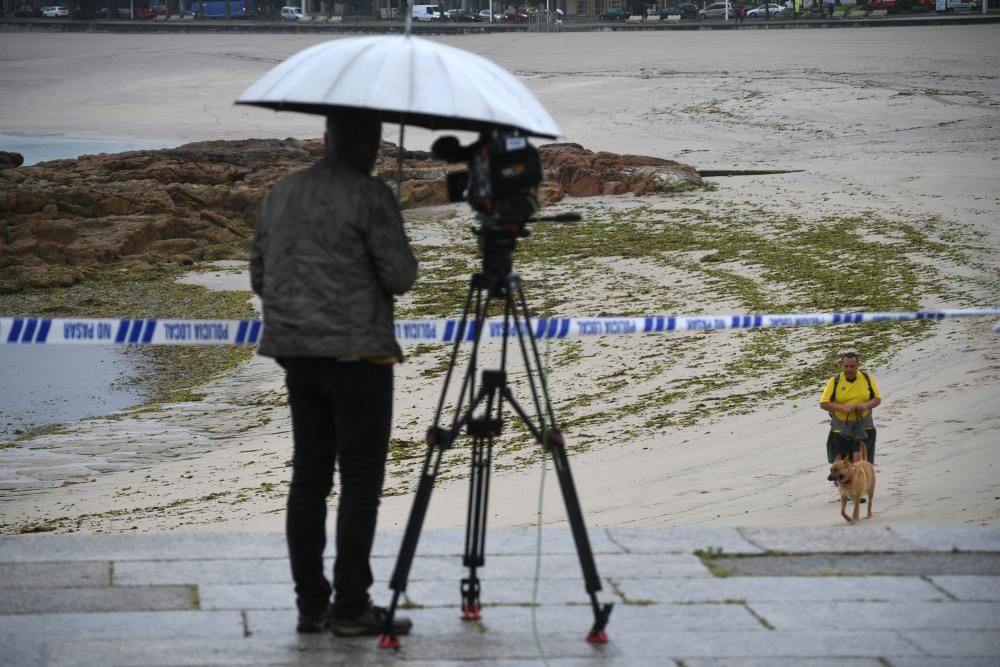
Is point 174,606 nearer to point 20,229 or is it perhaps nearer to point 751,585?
point 751,585

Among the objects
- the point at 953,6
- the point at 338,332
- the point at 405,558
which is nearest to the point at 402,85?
the point at 338,332

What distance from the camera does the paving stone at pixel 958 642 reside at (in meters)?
4.39

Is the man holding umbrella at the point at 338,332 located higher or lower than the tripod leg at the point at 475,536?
higher

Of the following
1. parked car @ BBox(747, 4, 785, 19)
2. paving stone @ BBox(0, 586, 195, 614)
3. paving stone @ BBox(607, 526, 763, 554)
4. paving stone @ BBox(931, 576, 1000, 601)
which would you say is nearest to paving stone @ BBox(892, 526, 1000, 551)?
paving stone @ BBox(931, 576, 1000, 601)

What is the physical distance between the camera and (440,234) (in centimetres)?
2314

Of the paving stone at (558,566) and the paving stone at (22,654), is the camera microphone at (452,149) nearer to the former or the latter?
the paving stone at (558,566)

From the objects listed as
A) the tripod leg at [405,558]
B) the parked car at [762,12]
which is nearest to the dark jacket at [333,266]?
the tripod leg at [405,558]

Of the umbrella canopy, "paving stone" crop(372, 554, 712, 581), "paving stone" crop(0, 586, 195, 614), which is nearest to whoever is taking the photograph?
the umbrella canopy

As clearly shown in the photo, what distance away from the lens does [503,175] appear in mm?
4324

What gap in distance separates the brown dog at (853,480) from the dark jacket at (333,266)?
16.3ft

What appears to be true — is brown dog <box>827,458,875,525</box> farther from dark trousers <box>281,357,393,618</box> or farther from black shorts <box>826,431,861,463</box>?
dark trousers <box>281,357,393,618</box>

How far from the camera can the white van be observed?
70.6 metres

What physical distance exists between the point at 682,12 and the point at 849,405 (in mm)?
62125

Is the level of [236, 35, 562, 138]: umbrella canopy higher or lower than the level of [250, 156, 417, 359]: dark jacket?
higher
